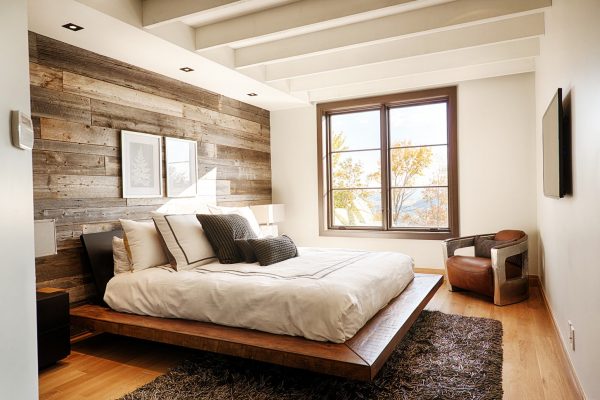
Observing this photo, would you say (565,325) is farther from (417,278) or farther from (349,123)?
(349,123)

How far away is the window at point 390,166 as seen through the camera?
5.44m

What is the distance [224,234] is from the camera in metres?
3.72

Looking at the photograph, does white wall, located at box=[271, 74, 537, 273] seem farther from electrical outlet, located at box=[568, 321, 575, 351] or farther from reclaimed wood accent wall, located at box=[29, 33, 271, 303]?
reclaimed wood accent wall, located at box=[29, 33, 271, 303]

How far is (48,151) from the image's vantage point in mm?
3283

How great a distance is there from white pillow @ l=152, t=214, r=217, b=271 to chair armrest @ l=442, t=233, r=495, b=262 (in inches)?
103

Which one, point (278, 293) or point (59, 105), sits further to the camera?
point (59, 105)

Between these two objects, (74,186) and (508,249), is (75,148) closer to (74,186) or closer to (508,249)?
(74,186)

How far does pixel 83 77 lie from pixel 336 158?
3500 millimetres

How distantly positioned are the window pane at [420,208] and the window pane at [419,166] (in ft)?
0.36

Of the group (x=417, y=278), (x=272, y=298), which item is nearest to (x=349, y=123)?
(x=417, y=278)

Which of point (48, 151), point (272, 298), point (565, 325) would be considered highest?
point (48, 151)

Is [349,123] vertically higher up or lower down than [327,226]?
higher up

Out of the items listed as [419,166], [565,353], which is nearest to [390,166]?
[419,166]

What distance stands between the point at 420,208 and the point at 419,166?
560mm
